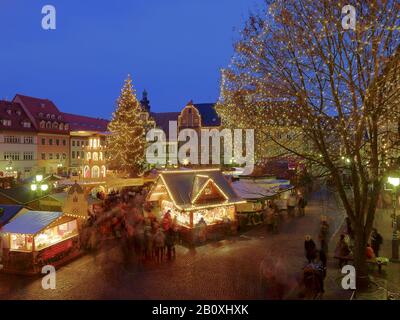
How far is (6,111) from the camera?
5041 cm

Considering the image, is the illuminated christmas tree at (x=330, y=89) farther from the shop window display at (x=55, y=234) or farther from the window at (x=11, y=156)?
the window at (x=11, y=156)

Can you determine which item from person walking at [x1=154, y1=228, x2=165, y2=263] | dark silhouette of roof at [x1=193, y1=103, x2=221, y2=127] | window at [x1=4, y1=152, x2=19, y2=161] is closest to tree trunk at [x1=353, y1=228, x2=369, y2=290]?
person walking at [x1=154, y1=228, x2=165, y2=263]

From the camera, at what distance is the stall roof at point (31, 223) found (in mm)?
14469

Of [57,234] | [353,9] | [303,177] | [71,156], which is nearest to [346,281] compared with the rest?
[303,177]

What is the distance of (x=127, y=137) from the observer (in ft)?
139

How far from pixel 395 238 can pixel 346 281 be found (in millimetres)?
4285

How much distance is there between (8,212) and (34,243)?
12.2 feet

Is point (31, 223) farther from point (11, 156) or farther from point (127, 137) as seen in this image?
point (11, 156)

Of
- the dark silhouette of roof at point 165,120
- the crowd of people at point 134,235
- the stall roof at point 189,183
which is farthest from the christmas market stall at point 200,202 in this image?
the dark silhouette of roof at point 165,120

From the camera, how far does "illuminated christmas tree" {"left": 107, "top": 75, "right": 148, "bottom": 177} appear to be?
1670 inches

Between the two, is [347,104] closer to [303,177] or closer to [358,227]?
[303,177]

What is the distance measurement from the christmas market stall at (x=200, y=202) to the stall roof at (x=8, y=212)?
679 cm
